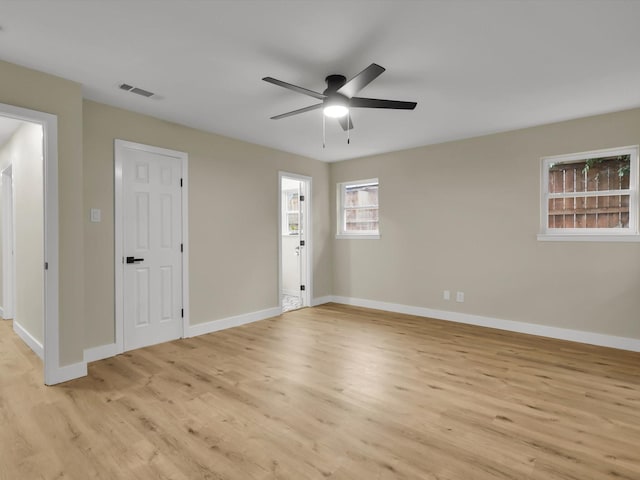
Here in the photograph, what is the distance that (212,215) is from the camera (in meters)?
4.55

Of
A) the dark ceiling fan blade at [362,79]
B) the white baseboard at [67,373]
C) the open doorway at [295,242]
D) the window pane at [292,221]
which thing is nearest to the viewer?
the dark ceiling fan blade at [362,79]

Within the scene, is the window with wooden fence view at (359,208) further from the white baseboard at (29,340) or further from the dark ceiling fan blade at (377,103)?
the white baseboard at (29,340)

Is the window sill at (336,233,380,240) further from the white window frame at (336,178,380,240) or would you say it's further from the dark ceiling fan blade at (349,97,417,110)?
the dark ceiling fan blade at (349,97,417,110)

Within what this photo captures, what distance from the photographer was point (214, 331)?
4504 millimetres

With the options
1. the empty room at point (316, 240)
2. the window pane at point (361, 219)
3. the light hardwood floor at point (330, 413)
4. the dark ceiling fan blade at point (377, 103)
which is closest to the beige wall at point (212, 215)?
the empty room at point (316, 240)

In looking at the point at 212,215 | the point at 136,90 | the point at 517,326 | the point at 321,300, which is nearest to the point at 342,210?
the point at 321,300

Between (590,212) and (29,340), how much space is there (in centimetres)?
660

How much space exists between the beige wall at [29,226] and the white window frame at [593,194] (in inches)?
215

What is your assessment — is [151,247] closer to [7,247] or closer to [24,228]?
[24,228]

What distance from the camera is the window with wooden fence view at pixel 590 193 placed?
3.95m

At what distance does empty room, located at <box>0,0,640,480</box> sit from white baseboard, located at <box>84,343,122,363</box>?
18 millimetres

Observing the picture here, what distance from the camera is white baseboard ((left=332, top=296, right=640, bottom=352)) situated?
3.84 m

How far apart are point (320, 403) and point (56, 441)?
1681mm

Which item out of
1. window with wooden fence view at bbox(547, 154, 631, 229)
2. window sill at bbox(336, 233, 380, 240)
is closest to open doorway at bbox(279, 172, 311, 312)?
window sill at bbox(336, 233, 380, 240)
